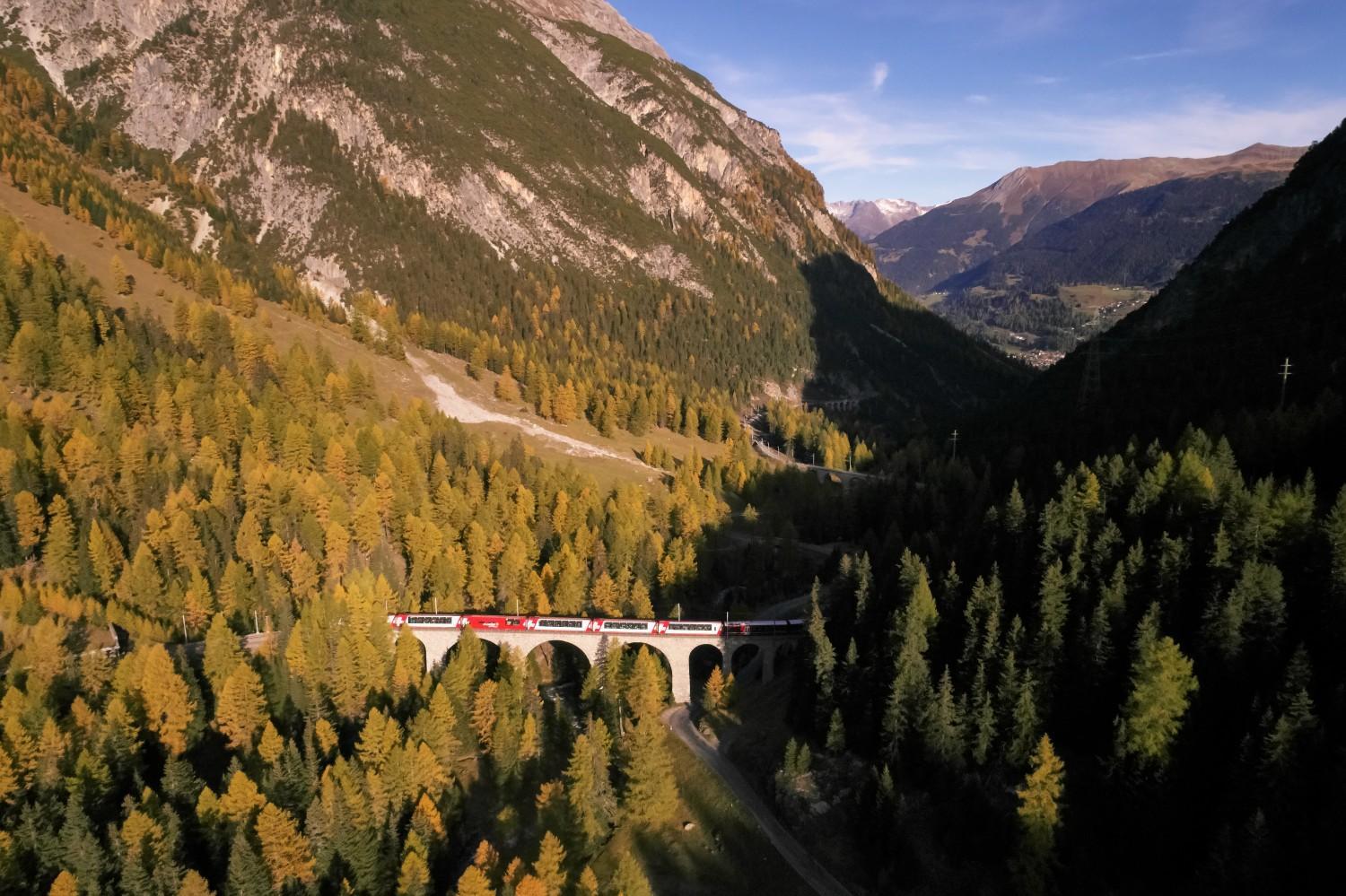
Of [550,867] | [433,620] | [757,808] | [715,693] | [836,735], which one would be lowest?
[757,808]

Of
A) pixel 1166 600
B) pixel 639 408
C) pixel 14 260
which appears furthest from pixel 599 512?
pixel 14 260

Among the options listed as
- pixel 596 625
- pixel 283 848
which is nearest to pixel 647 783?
pixel 596 625

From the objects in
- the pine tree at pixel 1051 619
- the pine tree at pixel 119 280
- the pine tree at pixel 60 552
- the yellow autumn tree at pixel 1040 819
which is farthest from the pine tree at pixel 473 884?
the pine tree at pixel 119 280

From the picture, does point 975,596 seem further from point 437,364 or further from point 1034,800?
point 437,364

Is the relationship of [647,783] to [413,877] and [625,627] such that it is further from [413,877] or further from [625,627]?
[625,627]

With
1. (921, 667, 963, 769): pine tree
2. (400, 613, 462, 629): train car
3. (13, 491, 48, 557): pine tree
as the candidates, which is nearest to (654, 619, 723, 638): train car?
(400, 613, 462, 629): train car

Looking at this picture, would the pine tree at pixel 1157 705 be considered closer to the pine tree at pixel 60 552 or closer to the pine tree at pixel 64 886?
the pine tree at pixel 64 886
